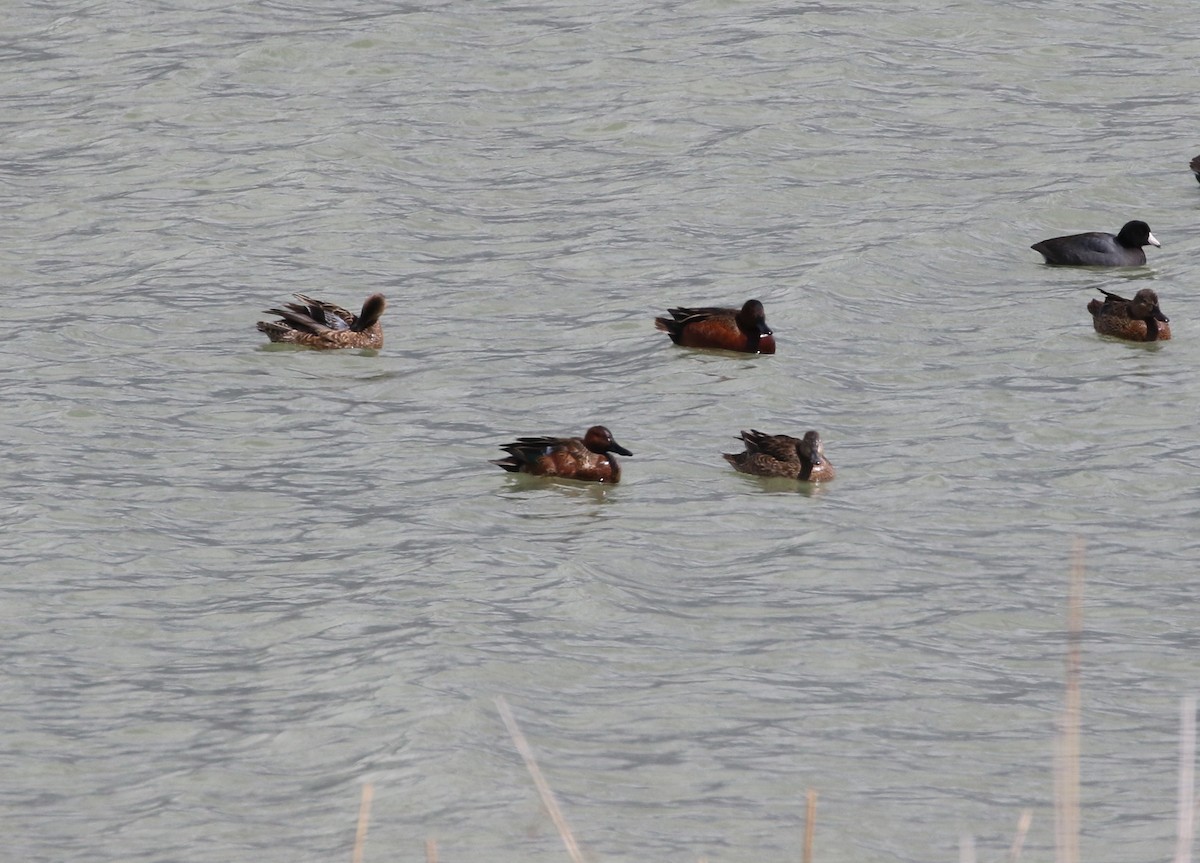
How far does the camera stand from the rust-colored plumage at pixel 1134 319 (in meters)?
17.0

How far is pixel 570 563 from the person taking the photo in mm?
12375

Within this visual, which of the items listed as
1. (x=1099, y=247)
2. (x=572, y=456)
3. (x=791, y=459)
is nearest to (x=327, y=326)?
(x=572, y=456)

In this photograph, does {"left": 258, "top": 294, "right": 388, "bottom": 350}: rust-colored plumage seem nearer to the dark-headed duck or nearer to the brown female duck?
the brown female duck

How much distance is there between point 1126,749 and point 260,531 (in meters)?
5.72

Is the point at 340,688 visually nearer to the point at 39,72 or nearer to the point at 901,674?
the point at 901,674

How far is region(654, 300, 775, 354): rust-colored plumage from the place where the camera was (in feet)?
55.1

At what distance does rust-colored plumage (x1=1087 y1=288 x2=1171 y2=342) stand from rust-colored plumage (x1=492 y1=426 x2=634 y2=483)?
16.9ft

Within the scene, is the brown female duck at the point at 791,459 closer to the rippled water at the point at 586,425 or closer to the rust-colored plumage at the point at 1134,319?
the rippled water at the point at 586,425

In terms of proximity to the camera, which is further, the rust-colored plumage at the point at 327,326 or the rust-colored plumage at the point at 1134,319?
the rust-colored plumage at the point at 327,326

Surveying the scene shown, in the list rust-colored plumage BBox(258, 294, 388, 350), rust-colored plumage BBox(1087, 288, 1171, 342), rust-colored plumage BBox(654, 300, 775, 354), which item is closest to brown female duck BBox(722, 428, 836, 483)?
rust-colored plumage BBox(654, 300, 775, 354)

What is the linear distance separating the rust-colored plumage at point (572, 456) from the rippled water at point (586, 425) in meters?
0.17

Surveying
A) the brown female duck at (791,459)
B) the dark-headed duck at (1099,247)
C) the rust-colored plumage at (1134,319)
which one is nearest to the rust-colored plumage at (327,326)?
the brown female duck at (791,459)

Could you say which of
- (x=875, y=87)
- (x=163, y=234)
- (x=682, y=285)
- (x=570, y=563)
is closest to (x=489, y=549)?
(x=570, y=563)

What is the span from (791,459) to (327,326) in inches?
203
